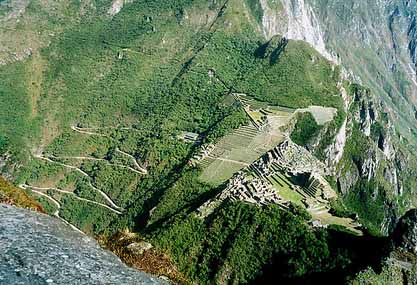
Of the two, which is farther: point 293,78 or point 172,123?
point 293,78

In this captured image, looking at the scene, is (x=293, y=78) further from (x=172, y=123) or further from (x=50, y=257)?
(x=50, y=257)

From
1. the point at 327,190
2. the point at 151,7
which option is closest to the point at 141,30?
the point at 151,7

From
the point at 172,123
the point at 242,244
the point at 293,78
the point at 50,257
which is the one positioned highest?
the point at 50,257

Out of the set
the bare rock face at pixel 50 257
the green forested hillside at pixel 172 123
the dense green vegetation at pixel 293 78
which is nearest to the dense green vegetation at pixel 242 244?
the green forested hillside at pixel 172 123

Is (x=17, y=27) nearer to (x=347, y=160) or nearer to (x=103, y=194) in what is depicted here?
(x=103, y=194)

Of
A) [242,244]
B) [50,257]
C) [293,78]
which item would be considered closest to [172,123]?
[293,78]

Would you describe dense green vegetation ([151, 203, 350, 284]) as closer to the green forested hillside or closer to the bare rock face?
the green forested hillside

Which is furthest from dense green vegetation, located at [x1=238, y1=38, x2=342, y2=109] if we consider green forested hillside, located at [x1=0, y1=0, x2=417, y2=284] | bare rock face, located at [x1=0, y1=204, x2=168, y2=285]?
bare rock face, located at [x1=0, y1=204, x2=168, y2=285]

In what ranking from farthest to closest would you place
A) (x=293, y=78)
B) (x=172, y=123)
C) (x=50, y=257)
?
(x=293, y=78), (x=172, y=123), (x=50, y=257)
